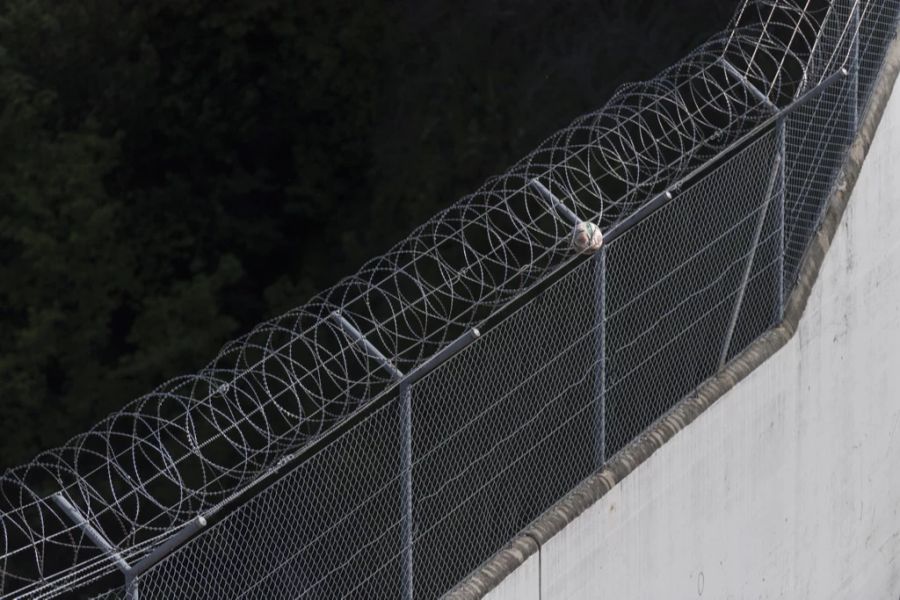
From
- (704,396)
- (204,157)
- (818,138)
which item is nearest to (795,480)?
(704,396)

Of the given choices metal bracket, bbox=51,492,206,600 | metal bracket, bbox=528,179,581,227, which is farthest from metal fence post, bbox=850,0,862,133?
metal bracket, bbox=51,492,206,600

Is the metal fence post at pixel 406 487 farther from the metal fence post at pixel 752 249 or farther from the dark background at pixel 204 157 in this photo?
the dark background at pixel 204 157

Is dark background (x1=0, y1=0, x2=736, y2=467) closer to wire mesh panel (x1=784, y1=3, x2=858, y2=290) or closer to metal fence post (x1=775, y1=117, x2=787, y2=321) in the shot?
wire mesh panel (x1=784, y1=3, x2=858, y2=290)

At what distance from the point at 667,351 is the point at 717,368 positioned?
1.39ft

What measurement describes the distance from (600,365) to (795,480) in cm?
176

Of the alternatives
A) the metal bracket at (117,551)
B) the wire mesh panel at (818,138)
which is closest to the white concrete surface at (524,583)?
the metal bracket at (117,551)

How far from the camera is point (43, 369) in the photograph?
48.5 feet

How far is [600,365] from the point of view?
6449 mm

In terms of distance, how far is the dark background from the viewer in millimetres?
14031

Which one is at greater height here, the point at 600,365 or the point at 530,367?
the point at 530,367

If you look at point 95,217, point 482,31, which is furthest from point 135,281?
point 482,31

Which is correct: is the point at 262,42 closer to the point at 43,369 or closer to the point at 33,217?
the point at 33,217

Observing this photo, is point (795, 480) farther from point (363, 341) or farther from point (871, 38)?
point (363, 341)

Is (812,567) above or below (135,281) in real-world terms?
above
